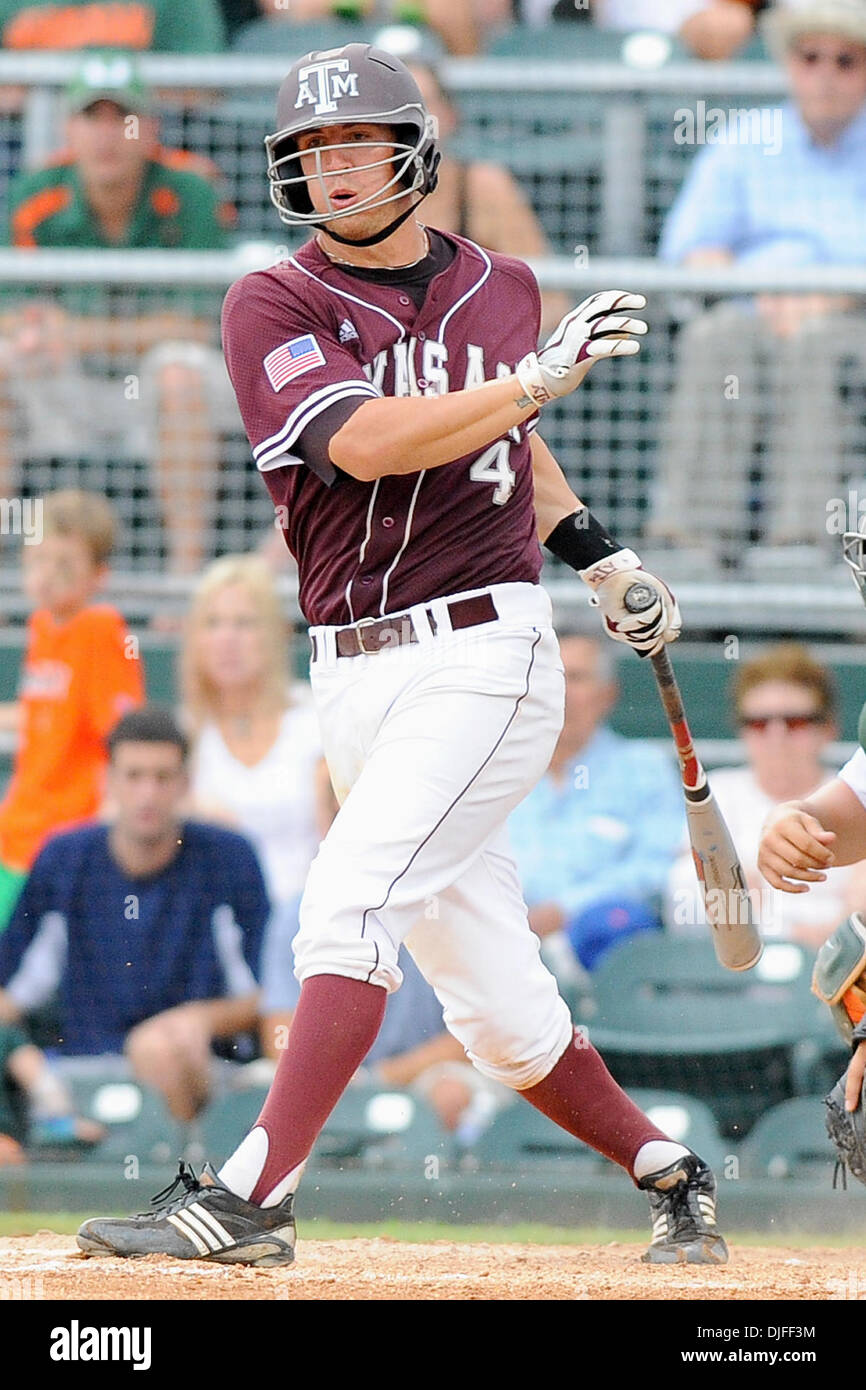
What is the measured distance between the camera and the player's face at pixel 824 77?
22.5ft

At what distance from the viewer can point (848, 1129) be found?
128 inches

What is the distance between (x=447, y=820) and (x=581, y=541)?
0.72m

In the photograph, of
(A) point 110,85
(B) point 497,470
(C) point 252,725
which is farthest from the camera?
(A) point 110,85

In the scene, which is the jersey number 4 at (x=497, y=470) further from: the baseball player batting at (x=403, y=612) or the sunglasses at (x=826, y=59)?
the sunglasses at (x=826, y=59)

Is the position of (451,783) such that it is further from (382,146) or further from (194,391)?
(194,391)

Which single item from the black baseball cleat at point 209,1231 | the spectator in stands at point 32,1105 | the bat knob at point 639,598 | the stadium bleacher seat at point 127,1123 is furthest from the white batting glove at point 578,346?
the spectator in stands at point 32,1105

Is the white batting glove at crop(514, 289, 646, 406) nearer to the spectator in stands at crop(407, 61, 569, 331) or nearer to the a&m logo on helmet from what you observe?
the a&m logo on helmet

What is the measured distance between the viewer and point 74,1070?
5.94 meters

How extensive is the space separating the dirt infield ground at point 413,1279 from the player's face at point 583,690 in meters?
2.40

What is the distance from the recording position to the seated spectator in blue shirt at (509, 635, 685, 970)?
238 inches

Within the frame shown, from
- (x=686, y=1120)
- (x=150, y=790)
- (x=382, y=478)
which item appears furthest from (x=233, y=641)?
(x=382, y=478)

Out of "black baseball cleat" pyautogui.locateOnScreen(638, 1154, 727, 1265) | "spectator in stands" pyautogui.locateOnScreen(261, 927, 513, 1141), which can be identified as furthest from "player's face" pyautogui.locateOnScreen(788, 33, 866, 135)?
"black baseball cleat" pyautogui.locateOnScreen(638, 1154, 727, 1265)

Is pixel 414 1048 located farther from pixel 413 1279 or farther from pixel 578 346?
pixel 578 346

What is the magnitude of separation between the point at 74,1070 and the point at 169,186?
3.03 meters
